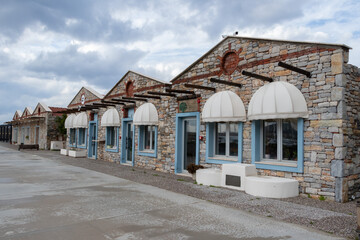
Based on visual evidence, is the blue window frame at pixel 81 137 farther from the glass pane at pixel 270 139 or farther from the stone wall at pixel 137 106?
the glass pane at pixel 270 139

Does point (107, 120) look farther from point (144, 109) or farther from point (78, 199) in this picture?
point (78, 199)

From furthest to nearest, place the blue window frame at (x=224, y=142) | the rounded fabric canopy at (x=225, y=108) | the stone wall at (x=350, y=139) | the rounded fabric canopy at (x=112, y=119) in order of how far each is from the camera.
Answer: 1. the rounded fabric canopy at (x=112, y=119)
2. the blue window frame at (x=224, y=142)
3. the rounded fabric canopy at (x=225, y=108)
4. the stone wall at (x=350, y=139)

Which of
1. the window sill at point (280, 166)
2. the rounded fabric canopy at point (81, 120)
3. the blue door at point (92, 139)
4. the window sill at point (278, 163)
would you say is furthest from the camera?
the rounded fabric canopy at point (81, 120)

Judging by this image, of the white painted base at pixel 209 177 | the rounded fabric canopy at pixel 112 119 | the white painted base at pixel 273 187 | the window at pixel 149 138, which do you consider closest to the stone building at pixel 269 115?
the white painted base at pixel 273 187

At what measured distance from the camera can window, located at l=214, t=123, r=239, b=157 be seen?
9422 mm

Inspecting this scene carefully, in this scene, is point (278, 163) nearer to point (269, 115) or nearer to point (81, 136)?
point (269, 115)

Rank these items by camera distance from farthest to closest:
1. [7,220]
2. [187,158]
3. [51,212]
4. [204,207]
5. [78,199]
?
[187,158] < [78,199] < [204,207] < [51,212] < [7,220]

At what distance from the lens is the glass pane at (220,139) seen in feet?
32.3

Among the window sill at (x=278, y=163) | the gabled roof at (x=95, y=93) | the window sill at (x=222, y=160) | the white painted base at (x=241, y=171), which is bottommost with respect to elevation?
the white painted base at (x=241, y=171)

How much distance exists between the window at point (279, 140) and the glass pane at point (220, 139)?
4.99 ft

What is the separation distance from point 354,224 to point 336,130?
8.22 feet

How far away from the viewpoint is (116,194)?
Answer: 741cm

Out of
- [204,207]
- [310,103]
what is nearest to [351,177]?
[310,103]

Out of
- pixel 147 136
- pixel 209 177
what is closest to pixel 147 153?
pixel 147 136
